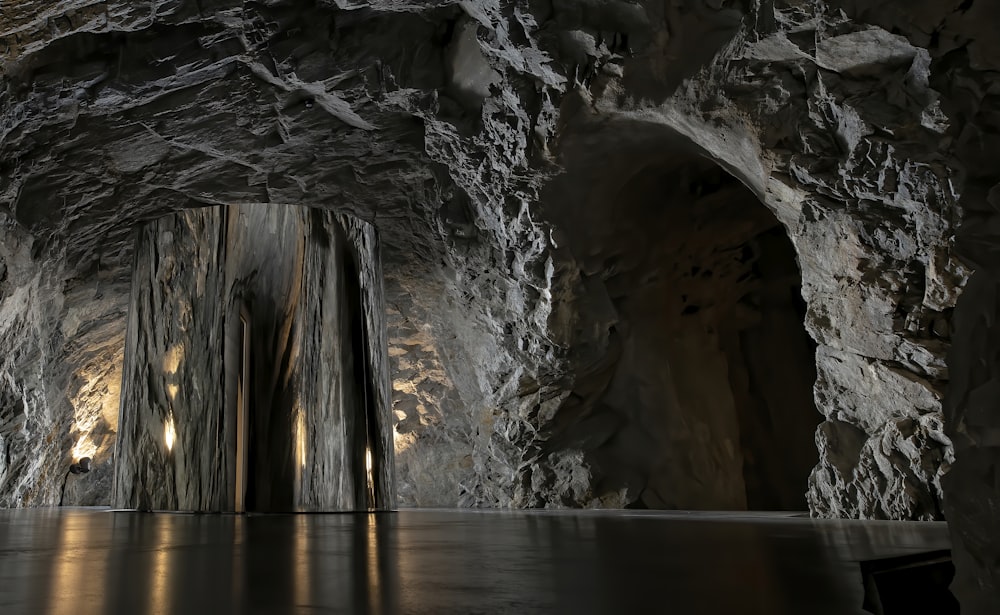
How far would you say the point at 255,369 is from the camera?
10.8 ft

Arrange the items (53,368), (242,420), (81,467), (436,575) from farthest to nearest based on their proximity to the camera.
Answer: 1. (81,467)
2. (53,368)
3. (242,420)
4. (436,575)

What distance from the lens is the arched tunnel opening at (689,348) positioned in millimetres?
5352

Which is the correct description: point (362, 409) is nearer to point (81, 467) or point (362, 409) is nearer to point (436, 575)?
point (436, 575)

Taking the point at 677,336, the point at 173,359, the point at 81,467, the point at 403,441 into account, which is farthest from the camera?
the point at 81,467

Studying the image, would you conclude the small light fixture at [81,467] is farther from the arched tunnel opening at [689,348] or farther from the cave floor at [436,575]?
the cave floor at [436,575]

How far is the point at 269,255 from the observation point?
11.4ft

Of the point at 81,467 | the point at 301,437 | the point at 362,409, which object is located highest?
the point at 81,467

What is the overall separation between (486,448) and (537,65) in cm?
340

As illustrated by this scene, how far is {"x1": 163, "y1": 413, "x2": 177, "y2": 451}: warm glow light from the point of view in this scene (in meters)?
3.34

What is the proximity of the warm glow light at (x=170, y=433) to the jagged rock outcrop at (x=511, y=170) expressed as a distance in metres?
2.61

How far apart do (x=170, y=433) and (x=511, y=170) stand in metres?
2.74

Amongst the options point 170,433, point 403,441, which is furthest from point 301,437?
point 403,441

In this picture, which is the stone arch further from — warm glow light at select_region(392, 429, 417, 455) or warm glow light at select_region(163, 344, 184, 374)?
warm glow light at select_region(163, 344, 184, 374)

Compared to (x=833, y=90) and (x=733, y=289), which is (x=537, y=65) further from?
(x=733, y=289)
